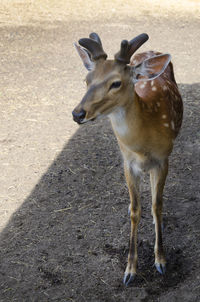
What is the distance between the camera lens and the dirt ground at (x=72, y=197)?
383cm

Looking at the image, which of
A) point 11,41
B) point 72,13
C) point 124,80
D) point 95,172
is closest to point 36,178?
point 95,172

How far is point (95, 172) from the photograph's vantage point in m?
5.38

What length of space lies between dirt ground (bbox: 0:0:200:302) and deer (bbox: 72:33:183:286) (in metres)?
0.26

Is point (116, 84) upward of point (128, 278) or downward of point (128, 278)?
upward

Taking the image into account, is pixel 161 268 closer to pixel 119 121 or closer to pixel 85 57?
pixel 119 121

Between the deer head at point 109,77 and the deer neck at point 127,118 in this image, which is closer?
the deer head at point 109,77

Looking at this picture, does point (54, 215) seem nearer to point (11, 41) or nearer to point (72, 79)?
point (72, 79)

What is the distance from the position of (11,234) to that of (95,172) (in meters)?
1.34

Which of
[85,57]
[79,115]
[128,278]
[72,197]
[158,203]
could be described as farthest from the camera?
[72,197]

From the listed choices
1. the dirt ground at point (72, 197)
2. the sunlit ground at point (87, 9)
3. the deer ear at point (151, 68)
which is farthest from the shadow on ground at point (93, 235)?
the sunlit ground at point (87, 9)

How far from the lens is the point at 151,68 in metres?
3.49

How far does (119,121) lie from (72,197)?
1.71 meters

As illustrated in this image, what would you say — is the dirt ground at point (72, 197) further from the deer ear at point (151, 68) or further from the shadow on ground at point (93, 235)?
the deer ear at point (151, 68)

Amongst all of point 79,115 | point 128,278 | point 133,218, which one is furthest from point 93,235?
point 79,115
